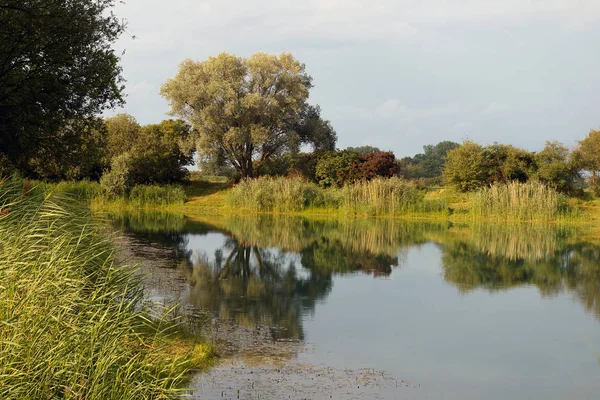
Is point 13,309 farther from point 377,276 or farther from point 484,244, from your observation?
point 484,244

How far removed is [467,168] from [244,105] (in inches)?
639

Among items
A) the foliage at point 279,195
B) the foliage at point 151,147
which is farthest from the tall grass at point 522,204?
the foliage at point 151,147

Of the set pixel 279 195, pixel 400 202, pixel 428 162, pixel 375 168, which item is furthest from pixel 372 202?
pixel 428 162

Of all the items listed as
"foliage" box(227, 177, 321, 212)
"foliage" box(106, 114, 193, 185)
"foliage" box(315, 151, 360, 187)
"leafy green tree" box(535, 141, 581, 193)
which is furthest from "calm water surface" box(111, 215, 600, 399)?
"foliage" box(106, 114, 193, 185)

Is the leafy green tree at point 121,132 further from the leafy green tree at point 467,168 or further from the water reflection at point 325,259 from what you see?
the leafy green tree at point 467,168

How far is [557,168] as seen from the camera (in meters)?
38.4

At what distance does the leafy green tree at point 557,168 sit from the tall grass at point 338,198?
752 cm

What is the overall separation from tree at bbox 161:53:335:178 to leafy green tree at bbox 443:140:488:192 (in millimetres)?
11710

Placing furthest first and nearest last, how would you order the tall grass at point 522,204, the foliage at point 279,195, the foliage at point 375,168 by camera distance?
the foliage at point 375,168 < the foliage at point 279,195 < the tall grass at point 522,204

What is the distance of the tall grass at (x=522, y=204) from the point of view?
32938 millimetres

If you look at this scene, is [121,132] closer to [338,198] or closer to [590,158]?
[338,198]

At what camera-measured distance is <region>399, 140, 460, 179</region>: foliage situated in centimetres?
8200

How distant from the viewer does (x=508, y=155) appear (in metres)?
40.5

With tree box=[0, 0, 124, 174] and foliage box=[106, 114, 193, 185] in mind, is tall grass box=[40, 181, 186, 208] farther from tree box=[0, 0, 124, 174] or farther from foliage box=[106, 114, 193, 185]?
tree box=[0, 0, 124, 174]
